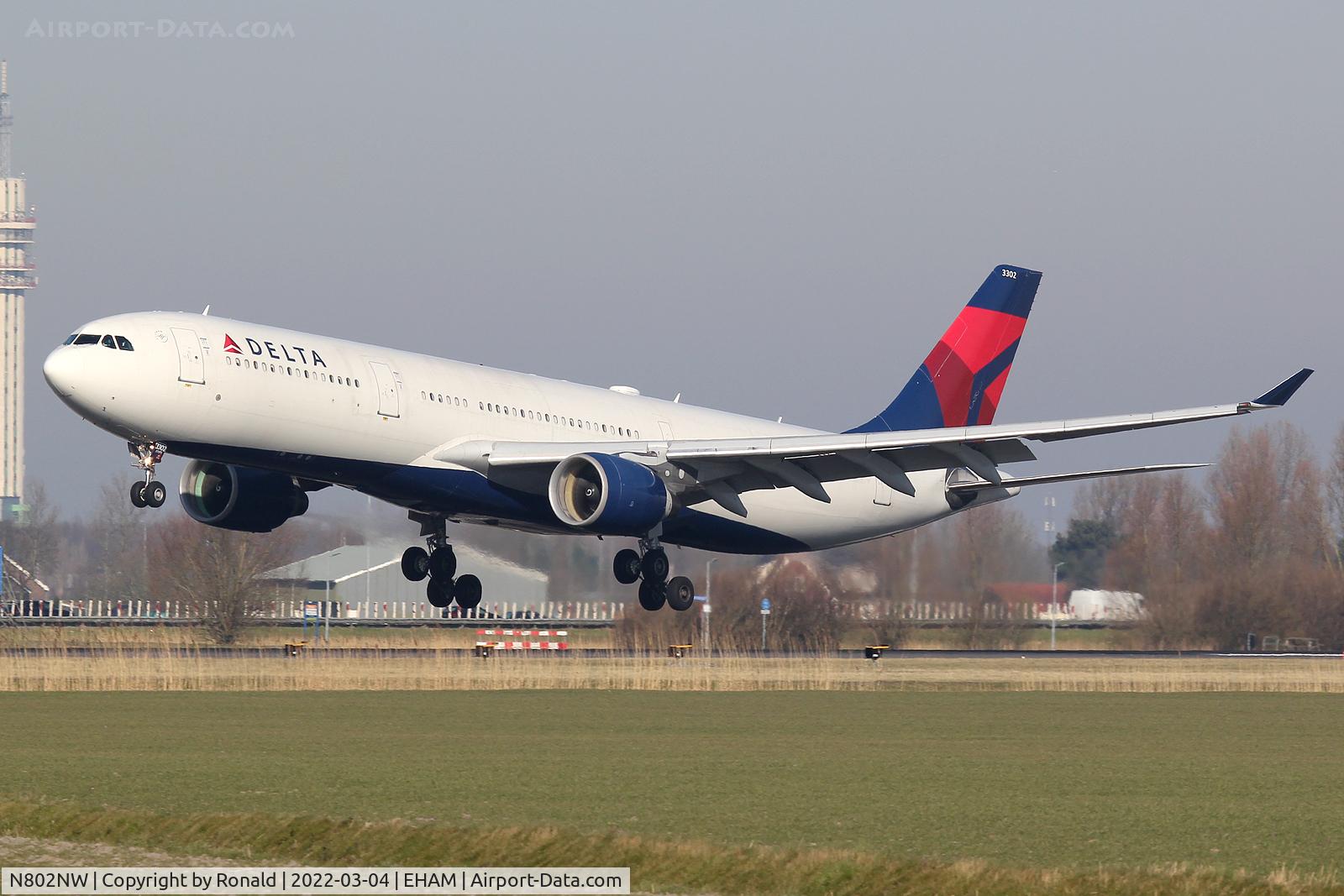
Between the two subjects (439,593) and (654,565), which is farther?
(439,593)

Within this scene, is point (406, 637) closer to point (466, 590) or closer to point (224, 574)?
point (224, 574)

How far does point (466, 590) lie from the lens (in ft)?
141

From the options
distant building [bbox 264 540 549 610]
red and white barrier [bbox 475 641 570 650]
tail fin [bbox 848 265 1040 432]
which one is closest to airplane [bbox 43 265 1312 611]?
tail fin [bbox 848 265 1040 432]

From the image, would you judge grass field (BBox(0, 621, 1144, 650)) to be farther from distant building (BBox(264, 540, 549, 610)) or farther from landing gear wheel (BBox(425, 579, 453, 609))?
landing gear wheel (BBox(425, 579, 453, 609))

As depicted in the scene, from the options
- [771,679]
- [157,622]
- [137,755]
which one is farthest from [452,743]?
[157,622]

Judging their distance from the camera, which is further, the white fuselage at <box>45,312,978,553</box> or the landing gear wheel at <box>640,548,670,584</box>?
the landing gear wheel at <box>640,548,670,584</box>

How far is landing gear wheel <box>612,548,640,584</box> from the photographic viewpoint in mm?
39719

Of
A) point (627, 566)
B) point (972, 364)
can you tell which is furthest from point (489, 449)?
point (972, 364)

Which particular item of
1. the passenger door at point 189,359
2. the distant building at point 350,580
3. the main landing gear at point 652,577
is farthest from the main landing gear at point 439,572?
the distant building at point 350,580

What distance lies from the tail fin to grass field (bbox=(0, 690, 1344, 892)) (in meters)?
8.30

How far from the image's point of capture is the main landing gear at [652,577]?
39438 mm
